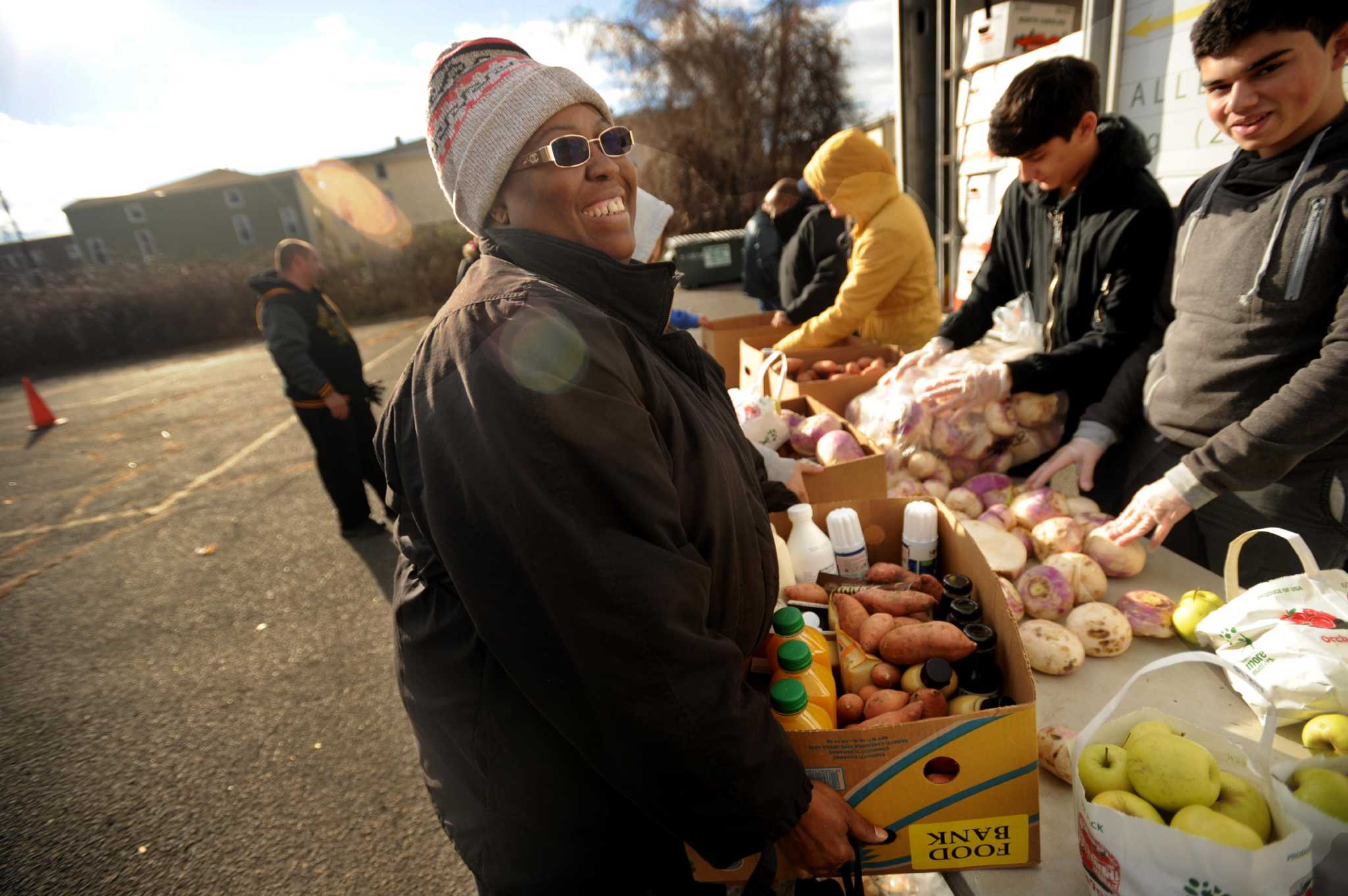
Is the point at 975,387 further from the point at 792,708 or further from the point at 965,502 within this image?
the point at 792,708

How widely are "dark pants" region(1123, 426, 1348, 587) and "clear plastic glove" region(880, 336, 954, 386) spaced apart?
72cm

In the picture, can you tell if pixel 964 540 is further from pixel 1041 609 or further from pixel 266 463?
pixel 266 463

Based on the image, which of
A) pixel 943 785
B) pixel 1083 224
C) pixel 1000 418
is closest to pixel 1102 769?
pixel 943 785

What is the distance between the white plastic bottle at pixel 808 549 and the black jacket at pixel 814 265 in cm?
275

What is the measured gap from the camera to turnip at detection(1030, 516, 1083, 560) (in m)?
1.70

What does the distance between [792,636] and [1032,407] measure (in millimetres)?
1428

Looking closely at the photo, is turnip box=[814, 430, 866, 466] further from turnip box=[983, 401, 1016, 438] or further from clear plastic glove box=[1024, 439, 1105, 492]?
clear plastic glove box=[1024, 439, 1105, 492]

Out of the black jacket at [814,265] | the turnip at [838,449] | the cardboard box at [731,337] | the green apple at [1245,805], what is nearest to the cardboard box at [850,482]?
the turnip at [838,449]

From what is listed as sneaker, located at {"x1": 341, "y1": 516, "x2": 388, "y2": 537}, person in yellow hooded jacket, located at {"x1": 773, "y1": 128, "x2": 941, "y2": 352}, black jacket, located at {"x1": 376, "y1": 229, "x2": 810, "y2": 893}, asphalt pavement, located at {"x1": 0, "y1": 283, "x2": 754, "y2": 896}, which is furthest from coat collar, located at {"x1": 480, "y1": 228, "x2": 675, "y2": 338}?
sneaker, located at {"x1": 341, "y1": 516, "x2": 388, "y2": 537}

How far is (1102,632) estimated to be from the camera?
143cm

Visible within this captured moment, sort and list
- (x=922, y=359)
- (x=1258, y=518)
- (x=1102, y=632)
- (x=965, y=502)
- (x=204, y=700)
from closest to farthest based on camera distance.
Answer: (x=1102, y=632) → (x=1258, y=518) → (x=965, y=502) → (x=922, y=359) → (x=204, y=700)

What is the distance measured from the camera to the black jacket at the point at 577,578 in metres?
0.85

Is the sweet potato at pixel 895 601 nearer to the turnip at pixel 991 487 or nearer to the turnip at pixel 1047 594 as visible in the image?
the turnip at pixel 1047 594

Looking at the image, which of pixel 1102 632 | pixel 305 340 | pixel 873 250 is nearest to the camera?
pixel 1102 632
